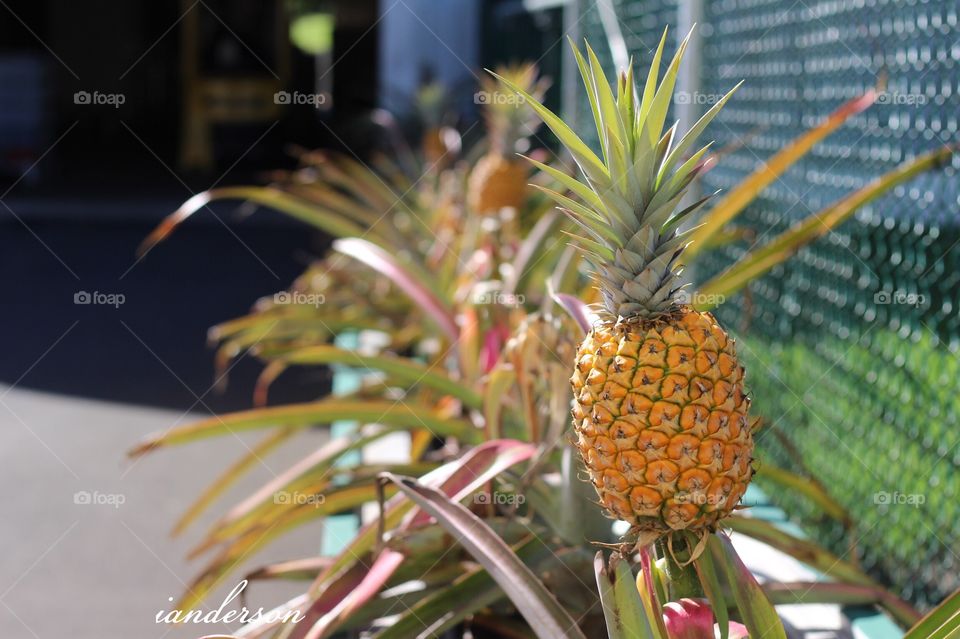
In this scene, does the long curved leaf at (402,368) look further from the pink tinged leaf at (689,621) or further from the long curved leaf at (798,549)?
the pink tinged leaf at (689,621)

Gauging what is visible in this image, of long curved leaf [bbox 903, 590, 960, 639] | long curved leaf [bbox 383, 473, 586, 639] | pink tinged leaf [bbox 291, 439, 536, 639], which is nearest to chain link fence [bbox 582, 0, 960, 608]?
pink tinged leaf [bbox 291, 439, 536, 639]

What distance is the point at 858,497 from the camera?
106 inches

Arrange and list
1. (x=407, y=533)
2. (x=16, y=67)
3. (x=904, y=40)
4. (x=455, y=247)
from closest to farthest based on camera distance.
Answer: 1. (x=407, y=533)
2. (x=904, y=40)
3. (x=455, y=247)
4. (x=16, y=67)

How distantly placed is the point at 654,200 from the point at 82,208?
373 inches

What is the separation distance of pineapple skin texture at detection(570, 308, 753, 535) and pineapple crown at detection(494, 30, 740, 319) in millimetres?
46

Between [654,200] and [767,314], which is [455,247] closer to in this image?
[767,314]

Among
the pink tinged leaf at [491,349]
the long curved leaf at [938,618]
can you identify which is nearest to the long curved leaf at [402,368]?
the pink tinged leaf at [491,349]

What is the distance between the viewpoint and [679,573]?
1.30 meters

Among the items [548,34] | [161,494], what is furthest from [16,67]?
[161,494]

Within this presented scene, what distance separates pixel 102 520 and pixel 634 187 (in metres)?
2.64

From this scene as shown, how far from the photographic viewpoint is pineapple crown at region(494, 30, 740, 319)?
3.90ft

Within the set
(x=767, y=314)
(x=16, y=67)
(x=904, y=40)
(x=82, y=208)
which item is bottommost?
(x=767, y=314)

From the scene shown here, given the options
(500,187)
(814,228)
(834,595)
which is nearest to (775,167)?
(814,228)

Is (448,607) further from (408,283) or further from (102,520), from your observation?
(102,520)
